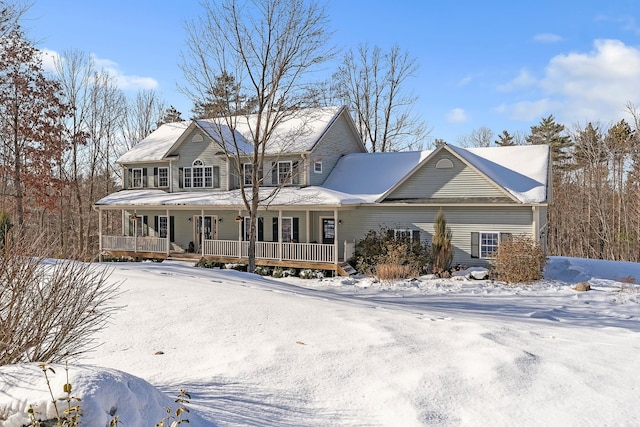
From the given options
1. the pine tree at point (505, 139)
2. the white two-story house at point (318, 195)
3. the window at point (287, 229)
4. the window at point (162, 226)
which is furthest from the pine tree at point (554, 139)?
the window at point (162, 226)

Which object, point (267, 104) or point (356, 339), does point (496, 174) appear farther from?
point (356, 339)

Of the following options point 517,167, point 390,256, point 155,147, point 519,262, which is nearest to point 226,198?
point 155,147

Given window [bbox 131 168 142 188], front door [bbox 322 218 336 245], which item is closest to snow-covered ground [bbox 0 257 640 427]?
front door [bbox 322 218 336 245]

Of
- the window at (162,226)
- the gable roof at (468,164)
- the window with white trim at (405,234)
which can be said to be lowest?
the window with white trim at (405,234)

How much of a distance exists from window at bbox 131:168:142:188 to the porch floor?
14.9 ft

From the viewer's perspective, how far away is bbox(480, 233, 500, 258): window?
1855 centimetres

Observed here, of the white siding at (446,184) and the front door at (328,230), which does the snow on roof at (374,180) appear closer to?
the white siding at (446,184)

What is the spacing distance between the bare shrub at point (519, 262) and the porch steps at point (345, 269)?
5681mm

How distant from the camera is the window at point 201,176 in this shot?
Result: 24312mm

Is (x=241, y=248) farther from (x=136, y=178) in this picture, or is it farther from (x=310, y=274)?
(x=136, y=178)

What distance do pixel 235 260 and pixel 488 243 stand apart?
1117cm

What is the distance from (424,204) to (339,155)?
7.18 m

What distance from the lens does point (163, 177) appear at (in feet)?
85.9

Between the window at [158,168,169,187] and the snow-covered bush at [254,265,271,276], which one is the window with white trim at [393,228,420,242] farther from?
the window at [158,168,169,187]
